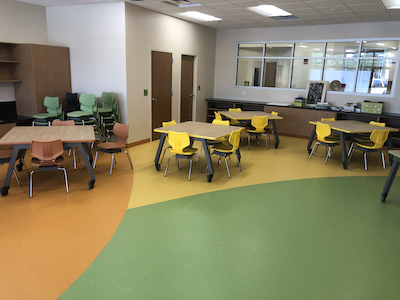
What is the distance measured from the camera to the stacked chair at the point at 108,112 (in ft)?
22.2

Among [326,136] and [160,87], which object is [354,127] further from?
[160,87]

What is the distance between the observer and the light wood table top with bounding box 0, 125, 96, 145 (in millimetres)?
4358

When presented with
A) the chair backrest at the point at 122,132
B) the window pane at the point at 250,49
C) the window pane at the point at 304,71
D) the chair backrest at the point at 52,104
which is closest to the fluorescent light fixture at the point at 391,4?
the window pane at the point at 304,71

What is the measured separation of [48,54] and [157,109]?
277 centimetres

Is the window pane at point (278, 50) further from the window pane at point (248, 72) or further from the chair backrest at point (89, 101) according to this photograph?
the chair backrest at point (89, 101)

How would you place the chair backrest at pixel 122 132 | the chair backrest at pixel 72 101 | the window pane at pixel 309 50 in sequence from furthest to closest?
the window pane at pixel 309 50 < the chair backrest at pixel 72 101 < the chair backrest at pixel 122 132

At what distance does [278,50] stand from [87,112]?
602cm

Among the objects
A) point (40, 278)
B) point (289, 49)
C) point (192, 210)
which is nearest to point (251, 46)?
point (289, 49)

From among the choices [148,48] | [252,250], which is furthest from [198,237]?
[148,48]

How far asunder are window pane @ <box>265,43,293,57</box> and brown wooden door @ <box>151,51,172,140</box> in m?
3.33

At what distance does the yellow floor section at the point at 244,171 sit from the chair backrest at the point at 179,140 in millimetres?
536

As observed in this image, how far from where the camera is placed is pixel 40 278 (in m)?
2.67

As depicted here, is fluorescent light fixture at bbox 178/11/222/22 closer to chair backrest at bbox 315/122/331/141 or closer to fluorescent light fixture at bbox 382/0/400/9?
fluorescent light fixture at bbox 382/0/400/9

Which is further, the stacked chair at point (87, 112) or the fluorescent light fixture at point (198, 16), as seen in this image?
the fluorescent light fixture at point (198, 16)
